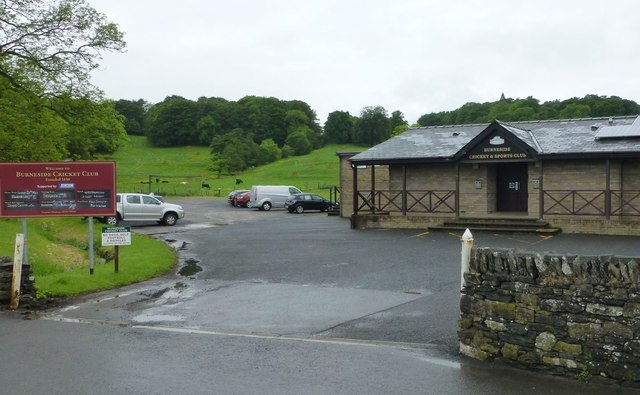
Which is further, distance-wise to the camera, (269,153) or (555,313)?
(269,153)

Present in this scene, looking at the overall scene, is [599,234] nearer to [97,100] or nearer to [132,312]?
[132,312]

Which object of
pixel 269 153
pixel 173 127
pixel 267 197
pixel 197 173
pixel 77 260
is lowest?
pixel 77 260

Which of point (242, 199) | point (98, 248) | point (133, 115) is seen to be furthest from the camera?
point (133, 115)

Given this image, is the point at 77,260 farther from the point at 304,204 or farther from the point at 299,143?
the point at 299,143

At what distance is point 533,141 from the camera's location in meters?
24.4

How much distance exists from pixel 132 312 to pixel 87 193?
4.18 m

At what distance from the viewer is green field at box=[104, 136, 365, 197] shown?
6639cm

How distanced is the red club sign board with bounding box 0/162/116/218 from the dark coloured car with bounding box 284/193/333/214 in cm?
2519

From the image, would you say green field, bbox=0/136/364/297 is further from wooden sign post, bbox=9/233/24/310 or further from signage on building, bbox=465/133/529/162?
signage on building, bbox=465/133/529/162

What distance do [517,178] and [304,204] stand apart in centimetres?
1631

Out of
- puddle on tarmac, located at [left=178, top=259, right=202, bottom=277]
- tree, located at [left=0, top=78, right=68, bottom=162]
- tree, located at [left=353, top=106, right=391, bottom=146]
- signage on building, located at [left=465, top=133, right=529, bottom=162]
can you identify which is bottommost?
puddle on tarmac, located at [left=178, top=259, right=202, bottom=277]

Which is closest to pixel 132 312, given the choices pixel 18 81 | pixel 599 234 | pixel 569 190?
pixel 599 234

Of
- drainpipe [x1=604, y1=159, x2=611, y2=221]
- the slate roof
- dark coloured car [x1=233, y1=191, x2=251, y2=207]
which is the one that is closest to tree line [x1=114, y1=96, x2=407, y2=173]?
dark coloured car [x1=233, y1=191, x2=251, y2=207]

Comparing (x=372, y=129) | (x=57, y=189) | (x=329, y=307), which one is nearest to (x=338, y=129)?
(x=372, y=129)
